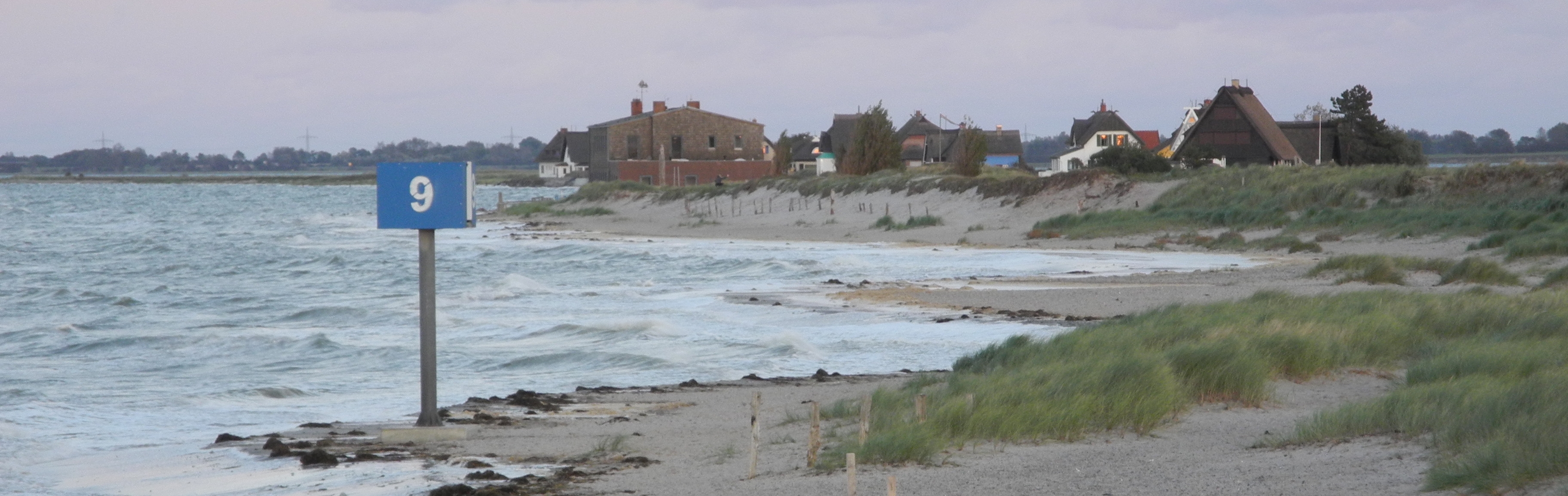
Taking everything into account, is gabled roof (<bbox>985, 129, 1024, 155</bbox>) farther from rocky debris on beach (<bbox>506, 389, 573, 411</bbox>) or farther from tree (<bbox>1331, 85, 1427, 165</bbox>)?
rocky debris on beach (<bbox>506, 389, 573, 411</bbox>)

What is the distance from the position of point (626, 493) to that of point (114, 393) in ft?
26.8

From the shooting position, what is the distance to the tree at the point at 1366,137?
54.1m

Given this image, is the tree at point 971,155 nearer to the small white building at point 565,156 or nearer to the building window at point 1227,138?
the building window at point 1227,138

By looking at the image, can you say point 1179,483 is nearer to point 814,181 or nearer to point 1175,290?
point 1175,290

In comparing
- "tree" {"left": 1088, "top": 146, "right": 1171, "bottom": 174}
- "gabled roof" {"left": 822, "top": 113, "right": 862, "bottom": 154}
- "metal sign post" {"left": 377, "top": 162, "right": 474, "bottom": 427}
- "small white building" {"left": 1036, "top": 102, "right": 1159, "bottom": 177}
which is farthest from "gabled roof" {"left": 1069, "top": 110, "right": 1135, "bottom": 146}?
"metal sign post" {"left": 377, "top": 162, "right": 474, "bottom": 427}

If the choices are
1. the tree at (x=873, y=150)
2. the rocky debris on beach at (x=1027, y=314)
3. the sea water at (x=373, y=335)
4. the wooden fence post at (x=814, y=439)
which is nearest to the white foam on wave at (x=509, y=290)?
the sea water at (x=373, y=335)

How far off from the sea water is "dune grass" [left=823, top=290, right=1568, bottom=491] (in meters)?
2.64

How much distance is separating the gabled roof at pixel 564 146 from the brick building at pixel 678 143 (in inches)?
1058

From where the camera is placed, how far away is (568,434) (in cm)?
931

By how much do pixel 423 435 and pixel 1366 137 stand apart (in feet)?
174

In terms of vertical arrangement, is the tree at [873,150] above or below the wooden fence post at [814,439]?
above

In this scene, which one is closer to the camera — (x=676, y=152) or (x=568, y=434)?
(x=568, y=434)

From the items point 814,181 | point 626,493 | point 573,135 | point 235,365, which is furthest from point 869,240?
point 573,135

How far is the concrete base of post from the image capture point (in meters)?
9.08
